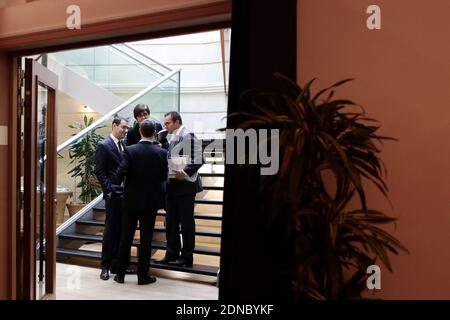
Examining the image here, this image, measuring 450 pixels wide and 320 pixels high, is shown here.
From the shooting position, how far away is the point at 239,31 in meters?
1.84

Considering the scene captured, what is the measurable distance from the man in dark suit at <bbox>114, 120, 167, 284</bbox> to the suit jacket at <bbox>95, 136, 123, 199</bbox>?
10.4 inches

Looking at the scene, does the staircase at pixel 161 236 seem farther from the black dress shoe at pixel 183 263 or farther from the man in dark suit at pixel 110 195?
the man in dark suit at pixel 110 195

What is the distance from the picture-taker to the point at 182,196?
150 inches

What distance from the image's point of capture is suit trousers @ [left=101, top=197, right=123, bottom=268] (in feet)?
12.4

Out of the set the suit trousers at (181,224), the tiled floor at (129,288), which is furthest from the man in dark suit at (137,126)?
the tiled floor at (129,288)

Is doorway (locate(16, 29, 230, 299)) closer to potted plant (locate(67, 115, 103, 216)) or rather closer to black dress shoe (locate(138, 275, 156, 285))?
potted plant (locate(67, 115, 103, 216))

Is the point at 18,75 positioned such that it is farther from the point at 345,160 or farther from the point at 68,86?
the point at 68,86

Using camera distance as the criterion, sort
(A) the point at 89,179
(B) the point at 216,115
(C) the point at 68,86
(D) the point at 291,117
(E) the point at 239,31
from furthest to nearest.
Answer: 1. (B) the point at 216,115
2. (C) the point at 68,86
3. (A) the point at 89,179
4. (E) the point at 239,31
5. (D) the point at 291,117

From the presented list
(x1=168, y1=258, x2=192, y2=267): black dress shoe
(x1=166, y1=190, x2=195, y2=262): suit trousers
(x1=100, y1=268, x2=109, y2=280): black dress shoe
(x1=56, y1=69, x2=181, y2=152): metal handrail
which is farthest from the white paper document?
(x1=56, y1=69, x2=181, y2=152): metal handrail
